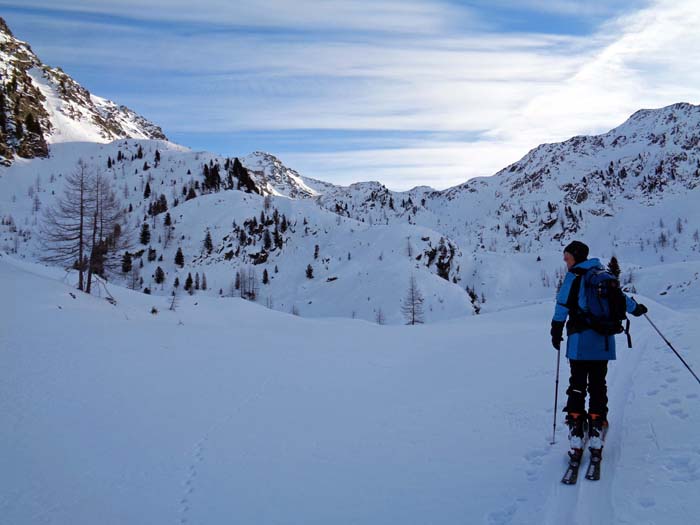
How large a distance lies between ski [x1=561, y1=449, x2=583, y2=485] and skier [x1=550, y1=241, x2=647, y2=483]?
57 mm

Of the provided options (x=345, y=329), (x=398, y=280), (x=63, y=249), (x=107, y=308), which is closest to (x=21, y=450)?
(x=107, y=308)

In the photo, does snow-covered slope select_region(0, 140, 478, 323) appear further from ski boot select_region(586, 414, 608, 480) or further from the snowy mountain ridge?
ski boot select_region(586, 414, 608, 480)

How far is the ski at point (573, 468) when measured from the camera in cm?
471

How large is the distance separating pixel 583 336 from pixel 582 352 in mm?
216

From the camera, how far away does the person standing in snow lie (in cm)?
523

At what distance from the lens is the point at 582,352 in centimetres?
534

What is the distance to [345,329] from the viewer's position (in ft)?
80.5

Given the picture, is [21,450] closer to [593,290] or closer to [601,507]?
[601,507]

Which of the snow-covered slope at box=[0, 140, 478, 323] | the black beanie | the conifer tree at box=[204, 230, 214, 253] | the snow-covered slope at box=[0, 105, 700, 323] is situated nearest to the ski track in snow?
the black beanie

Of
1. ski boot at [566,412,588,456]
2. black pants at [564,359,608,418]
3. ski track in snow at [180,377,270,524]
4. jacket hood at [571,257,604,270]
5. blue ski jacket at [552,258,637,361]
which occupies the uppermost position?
jacket hood at [571,257,604,270]

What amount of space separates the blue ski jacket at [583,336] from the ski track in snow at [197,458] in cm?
534

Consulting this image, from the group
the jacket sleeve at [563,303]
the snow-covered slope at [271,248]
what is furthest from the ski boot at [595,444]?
the snow-covered slope at [271,248]

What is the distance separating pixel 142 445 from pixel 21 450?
65.7 inches

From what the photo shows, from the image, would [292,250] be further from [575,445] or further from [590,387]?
[575,445]
